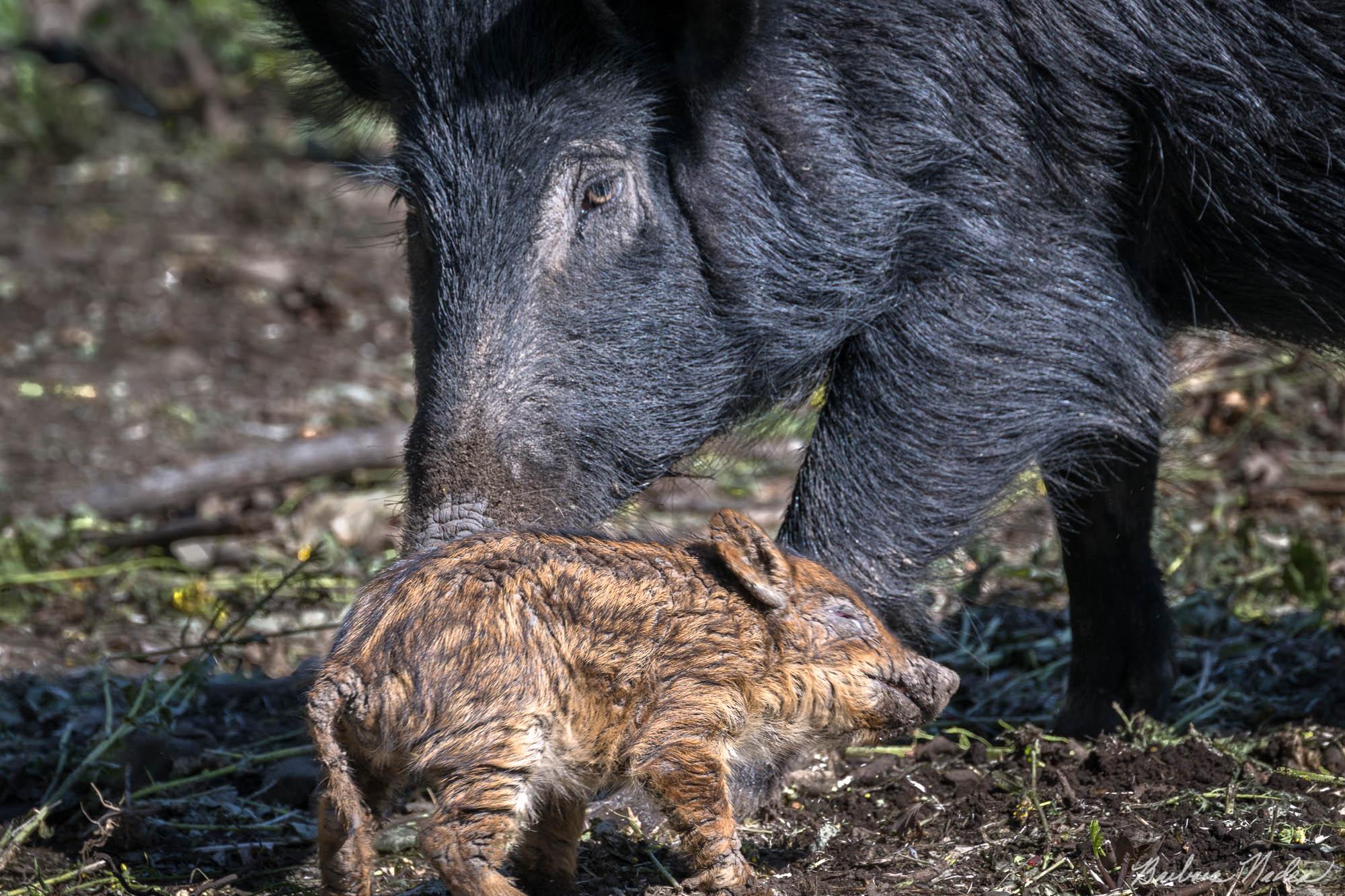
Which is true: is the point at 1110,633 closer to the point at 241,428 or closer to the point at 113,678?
the point at 113,678

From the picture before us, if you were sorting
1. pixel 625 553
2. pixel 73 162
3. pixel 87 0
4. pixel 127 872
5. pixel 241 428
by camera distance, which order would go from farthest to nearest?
1. pixel 87 0
2. pixel 73 162
3. pixel 241 428
4. pixel 127 872
5. pixel 625 553

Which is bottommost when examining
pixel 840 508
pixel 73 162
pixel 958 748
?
pixel 73 162

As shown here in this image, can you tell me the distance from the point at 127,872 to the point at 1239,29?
3208 millimetres

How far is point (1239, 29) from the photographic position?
359 centimetres

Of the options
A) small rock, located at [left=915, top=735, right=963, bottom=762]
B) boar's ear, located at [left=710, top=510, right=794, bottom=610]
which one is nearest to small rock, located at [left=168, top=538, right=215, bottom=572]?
small rock, located at [left=915, top=735, right=963, bottom=762]

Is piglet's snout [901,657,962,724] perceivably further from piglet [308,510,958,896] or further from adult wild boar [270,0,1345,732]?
adult wild boar [270,0,1345,732]

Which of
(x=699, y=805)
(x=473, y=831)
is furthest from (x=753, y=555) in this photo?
(x=473, y=831)

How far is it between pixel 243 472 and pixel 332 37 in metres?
2.74

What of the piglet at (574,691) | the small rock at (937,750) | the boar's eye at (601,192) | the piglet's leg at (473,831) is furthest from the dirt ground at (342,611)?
the boar's eye at (601,192)

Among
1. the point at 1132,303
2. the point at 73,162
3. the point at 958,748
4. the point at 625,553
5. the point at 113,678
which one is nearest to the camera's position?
the point at 625,553

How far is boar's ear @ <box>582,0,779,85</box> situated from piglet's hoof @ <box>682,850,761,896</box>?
5.94ft

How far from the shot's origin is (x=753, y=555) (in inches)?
126

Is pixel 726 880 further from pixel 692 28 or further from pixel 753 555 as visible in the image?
pixel 692 28

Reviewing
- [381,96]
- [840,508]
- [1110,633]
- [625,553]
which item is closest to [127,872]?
[625,553]
